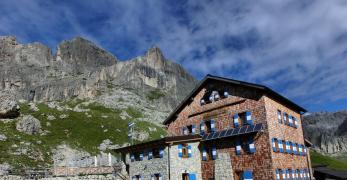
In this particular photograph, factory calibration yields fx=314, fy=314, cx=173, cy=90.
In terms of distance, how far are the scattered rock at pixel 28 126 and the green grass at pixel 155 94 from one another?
268 feet

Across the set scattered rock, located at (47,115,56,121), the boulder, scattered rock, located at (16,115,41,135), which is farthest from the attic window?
scattered rock, located at (47,115,56,121)

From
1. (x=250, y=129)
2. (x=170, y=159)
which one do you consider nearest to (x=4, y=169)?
(x=170, y=159)

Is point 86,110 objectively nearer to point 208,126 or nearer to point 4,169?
point 4,169

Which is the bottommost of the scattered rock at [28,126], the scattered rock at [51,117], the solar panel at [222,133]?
the solar panel at [222,133]

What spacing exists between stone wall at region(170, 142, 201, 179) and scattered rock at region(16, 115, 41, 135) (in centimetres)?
5787

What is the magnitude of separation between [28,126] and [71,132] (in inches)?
518

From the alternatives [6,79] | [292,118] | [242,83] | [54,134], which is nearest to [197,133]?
[242,83]

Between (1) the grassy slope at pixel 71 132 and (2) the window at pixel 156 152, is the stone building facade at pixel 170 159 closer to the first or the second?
(2) the window at pixel 156 152

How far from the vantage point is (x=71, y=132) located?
9044cm

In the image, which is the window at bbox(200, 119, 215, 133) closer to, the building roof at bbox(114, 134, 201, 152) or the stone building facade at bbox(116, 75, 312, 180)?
the stone building facade at bbox(116, 75, 312, 180)

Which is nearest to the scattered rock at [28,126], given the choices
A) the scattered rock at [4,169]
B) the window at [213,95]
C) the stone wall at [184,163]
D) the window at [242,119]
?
the scattered rock at [4,169]

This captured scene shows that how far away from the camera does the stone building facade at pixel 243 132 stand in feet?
98.3

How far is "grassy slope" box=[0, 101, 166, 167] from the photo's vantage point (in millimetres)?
62988

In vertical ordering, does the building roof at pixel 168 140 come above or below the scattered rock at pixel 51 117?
below
